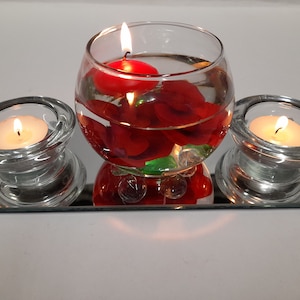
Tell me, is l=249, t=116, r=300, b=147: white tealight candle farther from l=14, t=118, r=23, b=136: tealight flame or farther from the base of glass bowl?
l=14, t=118, r=23, b=136: tealight flame

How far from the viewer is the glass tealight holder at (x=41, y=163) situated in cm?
45

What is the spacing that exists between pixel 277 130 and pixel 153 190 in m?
0.15

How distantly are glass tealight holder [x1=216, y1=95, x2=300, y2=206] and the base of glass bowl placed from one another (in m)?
0.02

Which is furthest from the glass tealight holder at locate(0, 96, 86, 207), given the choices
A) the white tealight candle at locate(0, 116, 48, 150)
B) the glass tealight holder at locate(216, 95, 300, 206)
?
the glass tealight holder at locate(216, 95, 300, 206)

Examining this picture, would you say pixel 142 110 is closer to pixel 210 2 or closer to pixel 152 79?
pixel 152 79

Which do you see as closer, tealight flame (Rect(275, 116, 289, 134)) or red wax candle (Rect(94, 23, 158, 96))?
red wax candle (Rect(94, 23, 158, 96))

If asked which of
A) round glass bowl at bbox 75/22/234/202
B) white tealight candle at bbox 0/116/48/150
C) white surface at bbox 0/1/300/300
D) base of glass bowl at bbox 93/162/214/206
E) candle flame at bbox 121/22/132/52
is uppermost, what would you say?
candle flame at bbox 121/22/132/52

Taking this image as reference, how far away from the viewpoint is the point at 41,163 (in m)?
0.46

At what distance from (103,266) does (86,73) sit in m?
0.17

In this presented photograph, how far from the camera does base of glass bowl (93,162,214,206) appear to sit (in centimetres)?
45

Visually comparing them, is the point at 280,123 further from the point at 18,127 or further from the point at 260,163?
the point at 18,127

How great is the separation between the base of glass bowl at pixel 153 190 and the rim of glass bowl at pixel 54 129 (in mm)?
58

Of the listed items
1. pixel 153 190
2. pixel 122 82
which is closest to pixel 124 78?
pixel 122 82

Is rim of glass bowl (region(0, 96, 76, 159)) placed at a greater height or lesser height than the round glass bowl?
lesser
